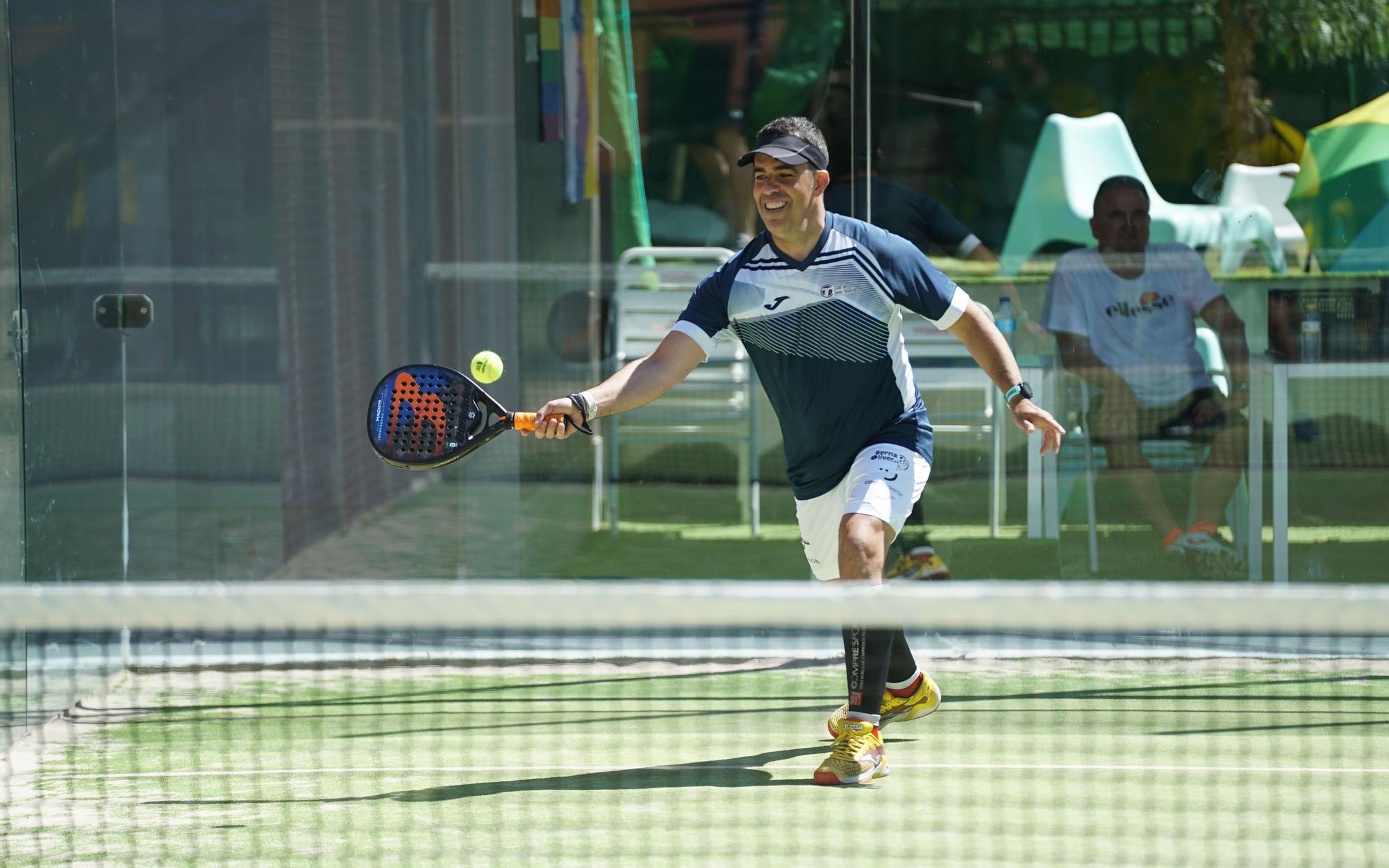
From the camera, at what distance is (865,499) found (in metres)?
4.86

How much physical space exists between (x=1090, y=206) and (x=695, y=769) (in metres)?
3.22

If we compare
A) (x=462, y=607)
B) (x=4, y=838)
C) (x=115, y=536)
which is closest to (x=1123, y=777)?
(x=462, y=607)

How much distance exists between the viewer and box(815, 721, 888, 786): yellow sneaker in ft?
15.9

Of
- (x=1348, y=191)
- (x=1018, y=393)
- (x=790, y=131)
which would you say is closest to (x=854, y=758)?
(x=1018, y=393)

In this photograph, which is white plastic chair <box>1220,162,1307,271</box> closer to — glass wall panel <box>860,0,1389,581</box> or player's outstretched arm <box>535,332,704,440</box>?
glass wall panel <box>860,0,1389,581</box>

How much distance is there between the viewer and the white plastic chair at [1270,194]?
7.05m

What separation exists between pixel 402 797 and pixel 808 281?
5.96 ft

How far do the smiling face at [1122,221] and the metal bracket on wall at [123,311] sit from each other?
373cm

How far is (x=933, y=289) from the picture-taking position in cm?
500

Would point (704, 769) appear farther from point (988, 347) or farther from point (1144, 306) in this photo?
point (1144, 306)

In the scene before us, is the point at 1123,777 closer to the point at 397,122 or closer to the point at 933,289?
the point at 933,289

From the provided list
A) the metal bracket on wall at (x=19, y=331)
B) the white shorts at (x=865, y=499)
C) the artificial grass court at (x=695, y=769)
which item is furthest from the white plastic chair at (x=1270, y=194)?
the metal bracket on wall at (x=19, y=331)

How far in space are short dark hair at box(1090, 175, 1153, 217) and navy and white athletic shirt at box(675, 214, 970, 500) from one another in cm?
232

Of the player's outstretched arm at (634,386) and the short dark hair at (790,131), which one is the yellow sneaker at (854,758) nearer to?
the player's outstretched arm at (634,386)
